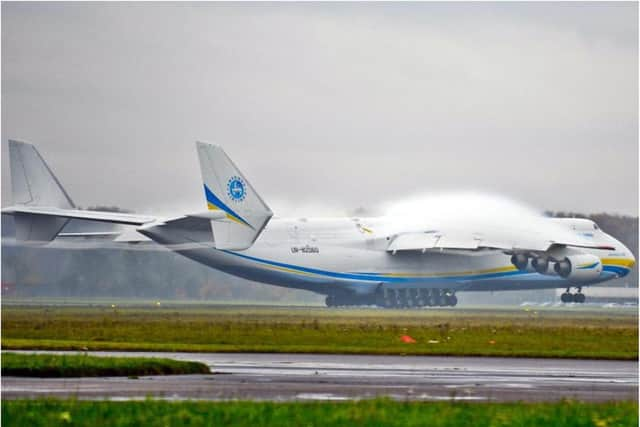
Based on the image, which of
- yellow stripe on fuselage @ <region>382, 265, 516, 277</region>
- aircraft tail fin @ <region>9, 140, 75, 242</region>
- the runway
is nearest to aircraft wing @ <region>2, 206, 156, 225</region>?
aircraft tail fin @ <region>9, 140, 75, 242</region>

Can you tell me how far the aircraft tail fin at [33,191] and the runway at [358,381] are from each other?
35.0 metres

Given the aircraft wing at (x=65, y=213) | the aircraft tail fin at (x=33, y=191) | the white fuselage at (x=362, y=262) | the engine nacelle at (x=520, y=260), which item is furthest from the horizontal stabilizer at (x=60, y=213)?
the engine nacelle at (x=520, y=260)

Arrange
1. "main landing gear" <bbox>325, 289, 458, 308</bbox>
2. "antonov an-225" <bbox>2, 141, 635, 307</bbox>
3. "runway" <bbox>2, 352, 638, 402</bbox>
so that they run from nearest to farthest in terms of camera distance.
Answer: "runway" <bbox>2, 352, 638, 402</bbox> → "antonov an-225" <bbox>2, 141, 635, 307</bbox> → "main landing gear" <bbox>325, 289, 458, 308</bbox>

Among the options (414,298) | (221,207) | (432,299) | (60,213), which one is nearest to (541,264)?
(432,299)

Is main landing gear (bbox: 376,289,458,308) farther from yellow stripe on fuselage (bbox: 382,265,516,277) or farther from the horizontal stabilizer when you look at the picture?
the horizontal stabilizer

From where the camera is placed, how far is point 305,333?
167ft

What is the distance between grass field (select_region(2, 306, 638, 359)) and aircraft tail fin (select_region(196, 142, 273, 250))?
14.8 ft

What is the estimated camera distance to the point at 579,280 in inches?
3538

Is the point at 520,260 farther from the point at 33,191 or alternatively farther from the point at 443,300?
the point at 33,191

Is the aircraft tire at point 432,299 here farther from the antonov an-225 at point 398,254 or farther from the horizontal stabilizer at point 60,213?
the horizontal stabilizer at point 60,213

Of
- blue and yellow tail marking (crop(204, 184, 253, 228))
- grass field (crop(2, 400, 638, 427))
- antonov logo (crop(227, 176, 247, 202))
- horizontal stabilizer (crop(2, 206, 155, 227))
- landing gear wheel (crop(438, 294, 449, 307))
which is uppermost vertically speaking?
antonov logo (crop(227, 176, 247, 202))

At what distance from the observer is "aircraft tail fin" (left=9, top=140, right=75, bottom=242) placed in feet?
227

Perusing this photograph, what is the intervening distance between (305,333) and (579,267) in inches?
1633

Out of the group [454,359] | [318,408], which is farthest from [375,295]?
[318,408]
